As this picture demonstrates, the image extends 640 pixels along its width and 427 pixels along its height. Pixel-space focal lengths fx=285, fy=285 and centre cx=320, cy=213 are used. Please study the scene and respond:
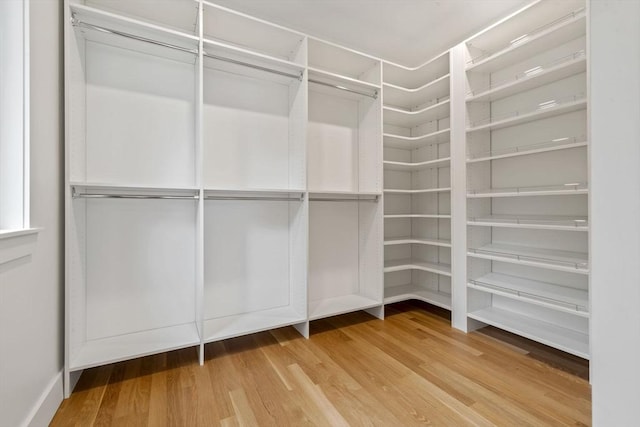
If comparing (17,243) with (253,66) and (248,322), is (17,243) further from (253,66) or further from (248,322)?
(253,66)

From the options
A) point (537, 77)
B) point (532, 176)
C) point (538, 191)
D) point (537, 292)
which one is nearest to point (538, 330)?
point (537, 292)

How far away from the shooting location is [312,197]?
8.57 ft

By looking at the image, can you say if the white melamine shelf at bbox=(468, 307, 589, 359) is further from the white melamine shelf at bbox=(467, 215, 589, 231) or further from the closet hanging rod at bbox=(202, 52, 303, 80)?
the closet hanging rod at bbox=(202, 52, 303, 80)

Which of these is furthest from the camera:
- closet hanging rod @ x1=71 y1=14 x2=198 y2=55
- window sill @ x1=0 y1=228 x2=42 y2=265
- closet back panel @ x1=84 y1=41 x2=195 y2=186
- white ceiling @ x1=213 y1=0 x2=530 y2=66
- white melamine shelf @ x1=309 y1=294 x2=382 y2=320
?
white melamine shelf @ x1=309 y1=294 x2=382 y2=320

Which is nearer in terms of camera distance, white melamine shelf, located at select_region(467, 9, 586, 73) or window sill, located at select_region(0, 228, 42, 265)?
window sill, located at select_region(0, 228, 42, 265)

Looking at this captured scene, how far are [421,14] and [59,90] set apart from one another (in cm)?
260

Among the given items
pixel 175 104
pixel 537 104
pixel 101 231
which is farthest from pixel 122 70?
pixel 537 104

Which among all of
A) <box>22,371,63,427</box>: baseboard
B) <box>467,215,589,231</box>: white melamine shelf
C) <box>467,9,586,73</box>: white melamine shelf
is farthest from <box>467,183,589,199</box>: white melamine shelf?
<box>22,371,63,427</box>: baseboard

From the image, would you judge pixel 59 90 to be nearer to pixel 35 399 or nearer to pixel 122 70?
pixel 122 70

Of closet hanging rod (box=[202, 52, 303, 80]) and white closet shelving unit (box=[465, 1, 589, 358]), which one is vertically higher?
closet hanging rod (box=[202, 52, 303, 80])

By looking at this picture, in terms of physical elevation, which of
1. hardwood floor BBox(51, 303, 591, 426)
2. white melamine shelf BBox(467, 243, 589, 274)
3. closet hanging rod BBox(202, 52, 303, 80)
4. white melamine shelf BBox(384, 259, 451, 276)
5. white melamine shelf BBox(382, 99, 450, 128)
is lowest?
hardwood floor BBox(51, 303, 591, 426)

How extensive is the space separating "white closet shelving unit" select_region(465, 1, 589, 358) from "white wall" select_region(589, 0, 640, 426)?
149 centimetres

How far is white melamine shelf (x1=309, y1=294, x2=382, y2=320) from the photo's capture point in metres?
2.42

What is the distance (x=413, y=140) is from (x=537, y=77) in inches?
43.4
